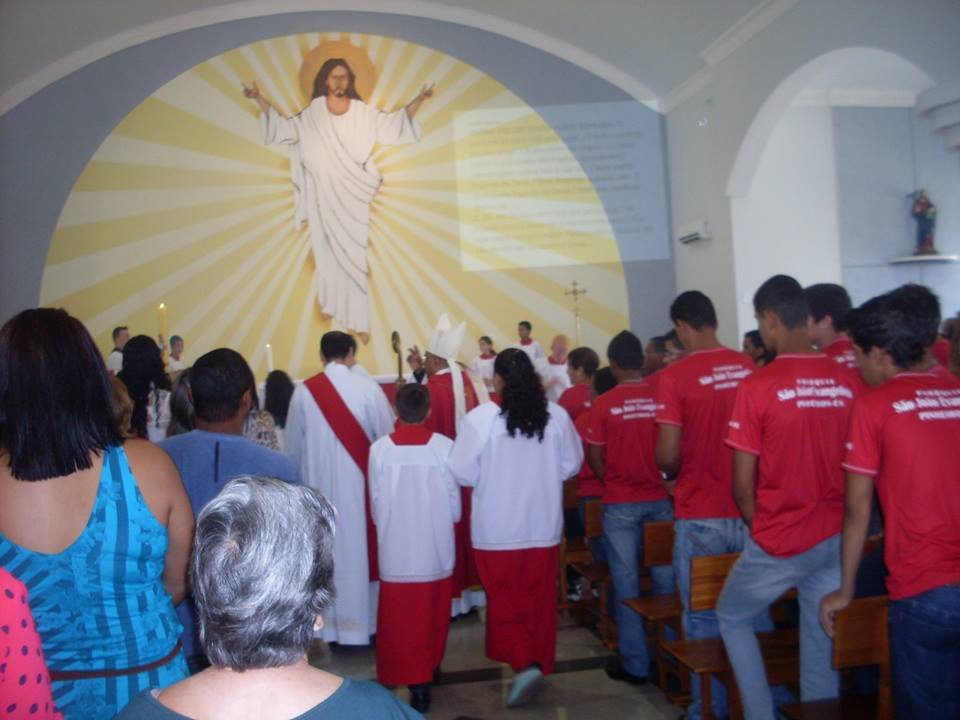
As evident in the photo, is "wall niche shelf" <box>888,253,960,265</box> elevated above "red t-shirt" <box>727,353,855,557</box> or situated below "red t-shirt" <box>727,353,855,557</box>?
above

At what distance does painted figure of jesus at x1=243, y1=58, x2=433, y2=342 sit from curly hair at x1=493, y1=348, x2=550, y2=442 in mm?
7182

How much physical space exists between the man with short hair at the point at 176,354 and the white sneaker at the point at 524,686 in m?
7.45

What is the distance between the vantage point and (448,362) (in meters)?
5.62

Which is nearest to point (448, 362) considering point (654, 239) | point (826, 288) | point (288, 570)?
point (826, 288)

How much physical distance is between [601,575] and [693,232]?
6229mm

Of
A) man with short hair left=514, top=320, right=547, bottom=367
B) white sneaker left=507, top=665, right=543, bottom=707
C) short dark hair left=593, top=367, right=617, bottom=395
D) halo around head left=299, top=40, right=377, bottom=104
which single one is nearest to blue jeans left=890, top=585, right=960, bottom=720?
white sneaker left=507, top=665, right=543, bottom=707

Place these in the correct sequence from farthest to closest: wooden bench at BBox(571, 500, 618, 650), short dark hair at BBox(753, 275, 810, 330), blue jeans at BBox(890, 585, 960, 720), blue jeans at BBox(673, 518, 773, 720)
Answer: wooden bench at BBox(571, 500, 618, 650) < blue jeans at BBox(673, 518, 773, 720) < short dark hair at BBox(753, 275, 810, 330) < blue jeans at BBox(890, 585, 960, 720)

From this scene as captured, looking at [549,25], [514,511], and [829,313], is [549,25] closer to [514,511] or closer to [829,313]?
[829,313]

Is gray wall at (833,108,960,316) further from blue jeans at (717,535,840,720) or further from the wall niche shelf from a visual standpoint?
blue jeans at (717,535,840,720)

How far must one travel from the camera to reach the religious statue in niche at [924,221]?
979 centimetres

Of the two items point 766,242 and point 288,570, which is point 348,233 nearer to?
point 766,242

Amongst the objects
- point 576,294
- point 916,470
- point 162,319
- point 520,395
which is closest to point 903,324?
point 916,470

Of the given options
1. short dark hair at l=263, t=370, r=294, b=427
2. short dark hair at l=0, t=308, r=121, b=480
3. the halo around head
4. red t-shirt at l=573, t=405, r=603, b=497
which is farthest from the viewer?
the halo around head

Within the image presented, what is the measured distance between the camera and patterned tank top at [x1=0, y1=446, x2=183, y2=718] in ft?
5.44
